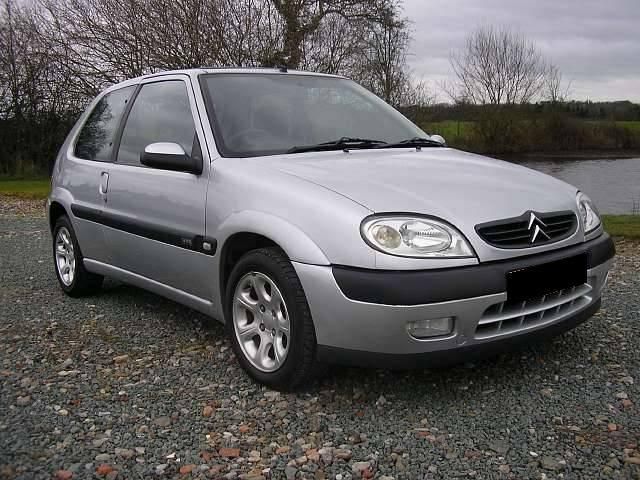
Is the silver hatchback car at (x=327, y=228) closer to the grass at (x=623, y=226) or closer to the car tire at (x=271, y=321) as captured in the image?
the car tire at (x=271, y=321)

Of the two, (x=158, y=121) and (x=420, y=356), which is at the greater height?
(x=158, y=121)

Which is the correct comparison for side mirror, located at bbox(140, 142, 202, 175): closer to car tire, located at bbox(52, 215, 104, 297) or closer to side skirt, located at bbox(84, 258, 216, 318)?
side skirt, located at bbox(84, 258, 216, 318)

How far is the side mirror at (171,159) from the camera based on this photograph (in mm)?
3584

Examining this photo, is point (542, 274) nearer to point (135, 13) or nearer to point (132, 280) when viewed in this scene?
point (132, 280)

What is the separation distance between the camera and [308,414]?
2988mm

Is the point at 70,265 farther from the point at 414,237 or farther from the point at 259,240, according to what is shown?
the point at 414,237

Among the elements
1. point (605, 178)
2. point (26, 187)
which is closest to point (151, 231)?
point (26, 187)

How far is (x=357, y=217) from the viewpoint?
2.80 meters

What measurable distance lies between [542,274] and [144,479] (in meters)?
1.92

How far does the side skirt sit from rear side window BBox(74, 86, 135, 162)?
2.57 ft

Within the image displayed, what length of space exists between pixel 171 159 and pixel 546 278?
2.07 metres

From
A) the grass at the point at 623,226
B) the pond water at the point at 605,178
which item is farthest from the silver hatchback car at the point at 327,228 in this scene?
the pond water at the point at 605,178

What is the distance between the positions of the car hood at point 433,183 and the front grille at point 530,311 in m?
0.41

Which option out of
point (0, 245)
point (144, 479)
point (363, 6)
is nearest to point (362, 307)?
point (144, 479)
